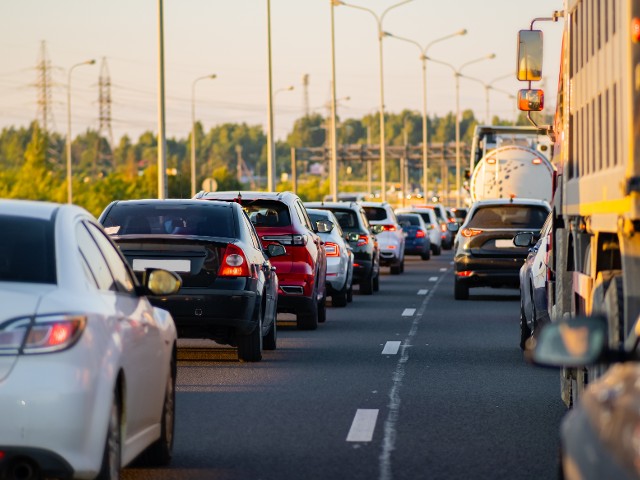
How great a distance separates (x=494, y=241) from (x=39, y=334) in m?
19.7

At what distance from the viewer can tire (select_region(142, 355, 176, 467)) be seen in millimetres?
8883

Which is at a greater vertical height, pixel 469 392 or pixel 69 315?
pixel 69 315

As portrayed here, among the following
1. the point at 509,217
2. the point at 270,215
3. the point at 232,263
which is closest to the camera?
the point at 232,263

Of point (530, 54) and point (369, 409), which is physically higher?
point (530, 54)

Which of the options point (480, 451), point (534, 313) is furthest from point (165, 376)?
point (534, 313)

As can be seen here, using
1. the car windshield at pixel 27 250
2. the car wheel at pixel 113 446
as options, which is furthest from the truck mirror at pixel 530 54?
the car wheel at pixel 113 446

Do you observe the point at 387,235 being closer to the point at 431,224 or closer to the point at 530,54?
the point at 431,224

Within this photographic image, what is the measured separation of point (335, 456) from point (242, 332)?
5517 mm

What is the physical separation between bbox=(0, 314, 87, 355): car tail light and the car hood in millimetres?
29

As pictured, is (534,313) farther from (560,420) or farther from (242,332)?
(560,420)

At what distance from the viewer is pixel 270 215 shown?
1952 cm

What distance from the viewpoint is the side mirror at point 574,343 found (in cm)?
494

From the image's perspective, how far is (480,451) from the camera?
9.66 m

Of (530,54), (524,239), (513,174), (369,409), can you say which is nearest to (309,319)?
(524,239)
